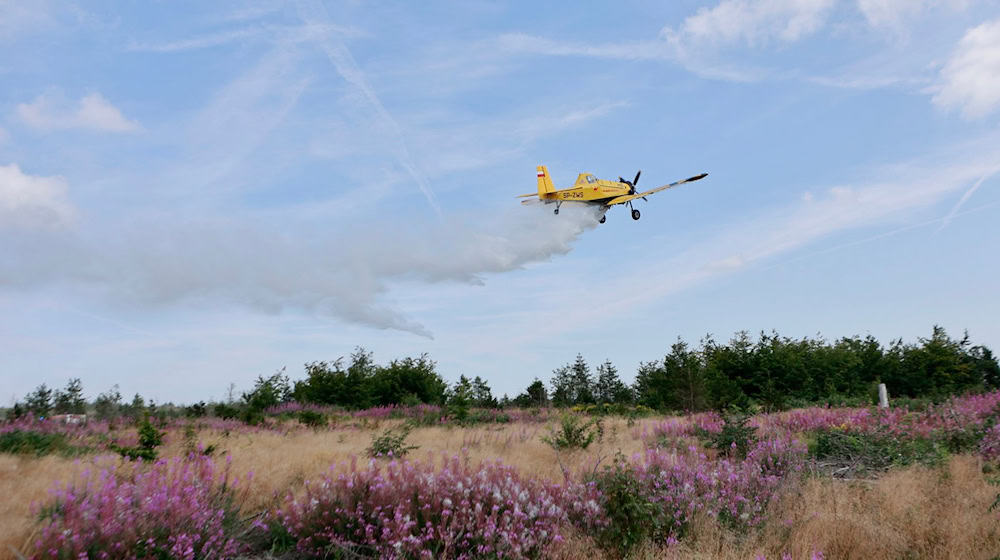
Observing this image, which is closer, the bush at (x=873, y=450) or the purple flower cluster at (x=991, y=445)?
the bush at (x=873, y=450)

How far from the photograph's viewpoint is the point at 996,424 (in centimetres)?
1125

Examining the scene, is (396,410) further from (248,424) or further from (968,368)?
(968,368)

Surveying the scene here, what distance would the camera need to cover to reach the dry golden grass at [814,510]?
5.56m

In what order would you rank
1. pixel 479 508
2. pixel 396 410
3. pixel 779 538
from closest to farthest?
pixel 479 508 → pixel 779 538 → pixel 396 410

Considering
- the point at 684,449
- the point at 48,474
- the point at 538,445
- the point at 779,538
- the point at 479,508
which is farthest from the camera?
the point at 538,445

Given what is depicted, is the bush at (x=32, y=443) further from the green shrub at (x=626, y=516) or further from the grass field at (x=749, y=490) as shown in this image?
the green shrub at (x=626, y=516)

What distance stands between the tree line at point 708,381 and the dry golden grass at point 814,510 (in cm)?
1386

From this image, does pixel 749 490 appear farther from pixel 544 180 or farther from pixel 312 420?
pixel 544 180

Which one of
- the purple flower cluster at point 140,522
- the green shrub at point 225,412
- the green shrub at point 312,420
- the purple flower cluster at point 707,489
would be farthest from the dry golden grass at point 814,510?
the green shrub at point 225,412

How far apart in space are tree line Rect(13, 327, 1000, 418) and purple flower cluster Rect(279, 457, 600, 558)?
694 inches

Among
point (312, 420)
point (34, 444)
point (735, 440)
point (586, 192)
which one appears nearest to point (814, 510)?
point (735, 440)

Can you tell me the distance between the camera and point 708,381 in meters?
26.8

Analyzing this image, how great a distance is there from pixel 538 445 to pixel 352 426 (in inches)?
305

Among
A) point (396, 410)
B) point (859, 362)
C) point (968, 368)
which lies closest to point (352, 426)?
point (396, 410)
